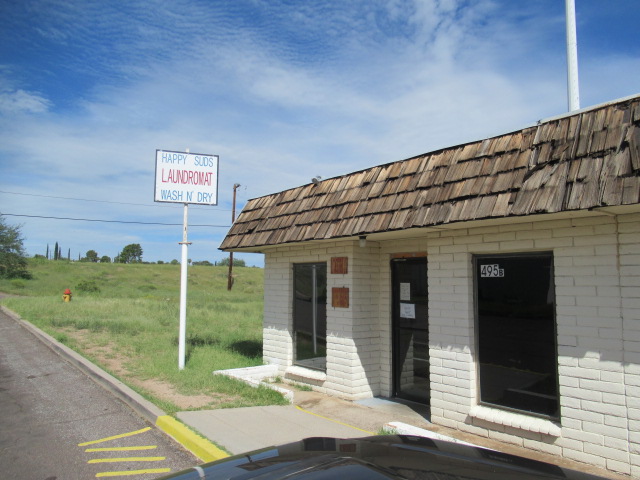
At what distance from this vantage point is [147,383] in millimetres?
8758

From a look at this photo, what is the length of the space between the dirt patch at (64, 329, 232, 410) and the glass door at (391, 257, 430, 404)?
2871mm

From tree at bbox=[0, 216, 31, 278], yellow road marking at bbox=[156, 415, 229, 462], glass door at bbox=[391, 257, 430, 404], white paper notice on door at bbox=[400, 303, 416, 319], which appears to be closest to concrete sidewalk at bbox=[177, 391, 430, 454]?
yellow road marking at bbox=[156, 415, 229, 462]

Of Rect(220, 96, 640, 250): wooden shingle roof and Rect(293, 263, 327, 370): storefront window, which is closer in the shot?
Rect(220, 96, 640, 250): wooden shingle roof

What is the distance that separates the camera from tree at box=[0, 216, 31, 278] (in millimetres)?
50781

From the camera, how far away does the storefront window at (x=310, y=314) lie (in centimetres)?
892

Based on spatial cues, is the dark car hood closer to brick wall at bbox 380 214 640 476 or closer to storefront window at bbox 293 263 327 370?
brick wall at bbox 380 214 640 476

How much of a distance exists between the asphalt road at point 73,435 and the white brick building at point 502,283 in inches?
128

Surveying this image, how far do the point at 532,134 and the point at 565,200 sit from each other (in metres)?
1.24

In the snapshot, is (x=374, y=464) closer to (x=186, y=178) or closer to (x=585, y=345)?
(x=585, y=345)

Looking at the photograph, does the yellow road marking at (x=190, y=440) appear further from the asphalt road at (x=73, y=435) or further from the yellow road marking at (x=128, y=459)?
the yellow road marking at (x=128, y=459)

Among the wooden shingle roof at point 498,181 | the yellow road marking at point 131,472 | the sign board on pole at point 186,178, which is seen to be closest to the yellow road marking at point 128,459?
the yellow road marking at point 131,472

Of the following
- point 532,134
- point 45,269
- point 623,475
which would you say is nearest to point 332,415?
point 623,475

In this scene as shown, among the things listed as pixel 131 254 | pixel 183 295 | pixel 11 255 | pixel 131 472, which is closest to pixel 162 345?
pixel 183 295

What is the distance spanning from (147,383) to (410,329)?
4.87 meters
